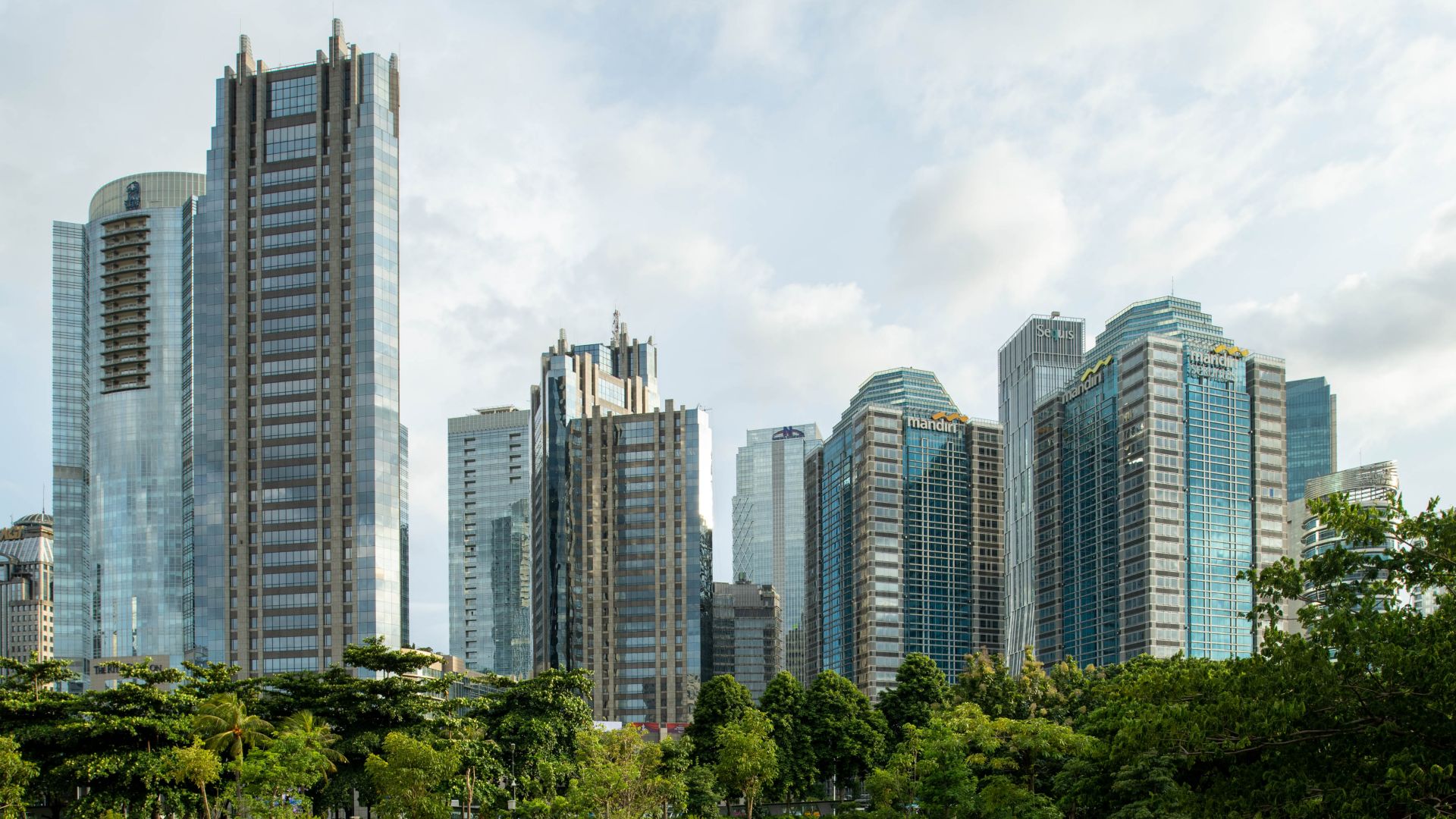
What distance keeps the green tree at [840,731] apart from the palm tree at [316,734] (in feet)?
171

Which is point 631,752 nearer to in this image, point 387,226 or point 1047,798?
point 1047,798

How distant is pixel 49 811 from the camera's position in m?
80.6

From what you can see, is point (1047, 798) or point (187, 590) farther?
point (187, 590)

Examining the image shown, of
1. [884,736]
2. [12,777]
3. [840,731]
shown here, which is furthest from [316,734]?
[884,736]

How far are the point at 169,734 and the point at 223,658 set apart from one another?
10336 centimetres

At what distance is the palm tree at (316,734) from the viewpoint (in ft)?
248

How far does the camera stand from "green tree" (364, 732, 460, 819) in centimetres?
7500

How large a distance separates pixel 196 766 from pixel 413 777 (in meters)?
12.3

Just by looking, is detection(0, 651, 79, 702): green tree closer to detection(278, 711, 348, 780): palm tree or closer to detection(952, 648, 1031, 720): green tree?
detection(278, 711, 348, 780): palm tree

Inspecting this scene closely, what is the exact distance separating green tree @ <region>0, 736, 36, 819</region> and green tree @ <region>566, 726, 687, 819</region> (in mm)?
29810

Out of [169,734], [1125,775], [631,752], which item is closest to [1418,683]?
[1125,775]

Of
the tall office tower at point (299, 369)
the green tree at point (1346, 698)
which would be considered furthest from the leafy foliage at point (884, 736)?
the tall office tower at point (299, 369)

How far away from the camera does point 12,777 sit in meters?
68.0

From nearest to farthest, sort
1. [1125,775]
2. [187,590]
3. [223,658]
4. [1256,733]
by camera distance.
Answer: [1256,733], [1125,775], [223,658], [187,590]
